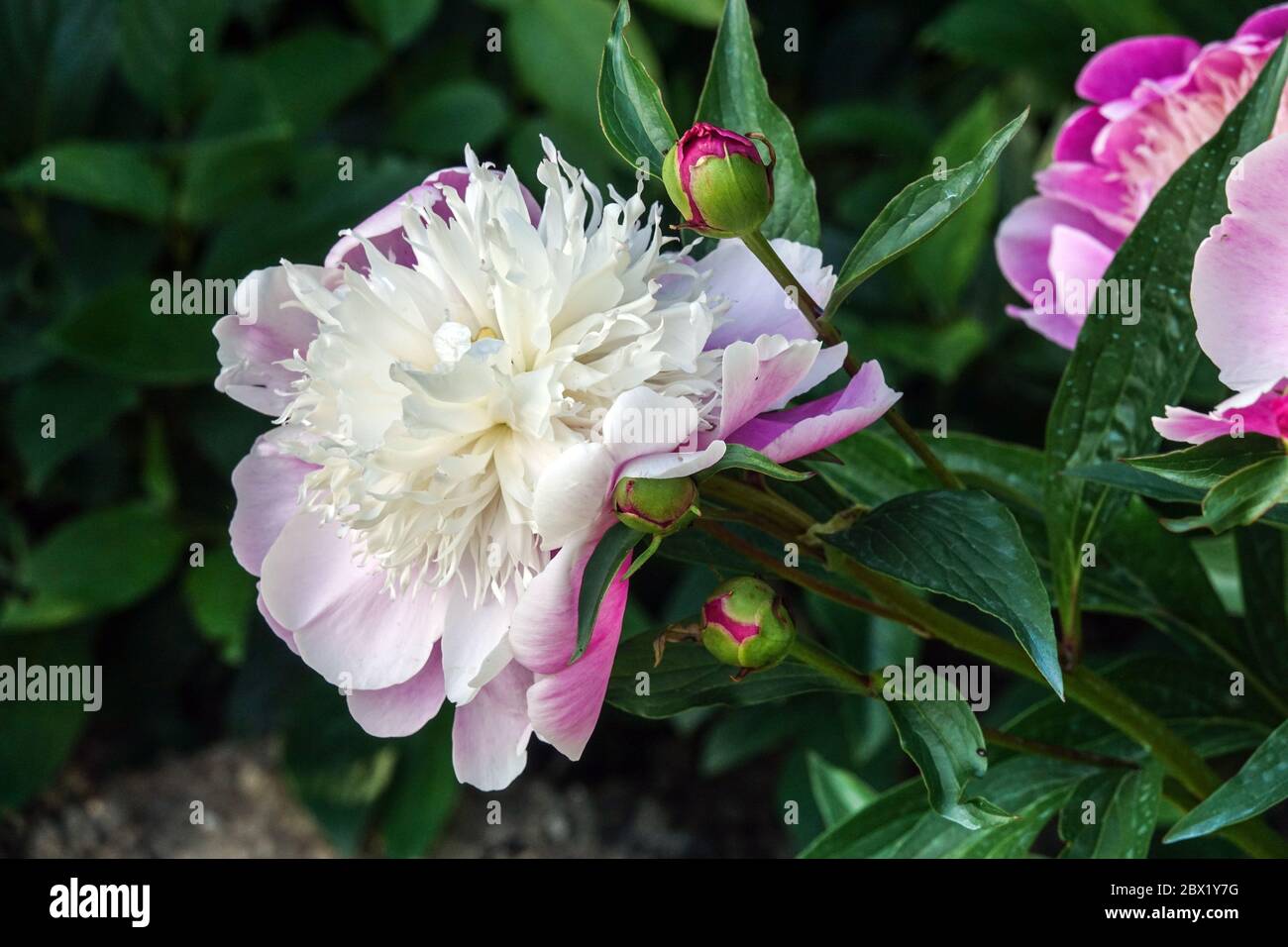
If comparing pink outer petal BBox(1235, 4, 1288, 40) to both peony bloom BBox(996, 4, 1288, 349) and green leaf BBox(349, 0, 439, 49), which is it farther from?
green leaf BBox(349, 0, 439, 49)

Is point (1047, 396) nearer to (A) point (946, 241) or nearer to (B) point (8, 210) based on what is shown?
(A) point (946, 241)

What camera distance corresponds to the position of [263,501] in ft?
1.57

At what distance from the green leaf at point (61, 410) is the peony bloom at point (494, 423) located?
2.36ft

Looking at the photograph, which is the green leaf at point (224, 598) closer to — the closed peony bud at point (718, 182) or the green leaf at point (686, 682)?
the green leaf at point (686, 682)

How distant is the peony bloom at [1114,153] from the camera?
54 cm

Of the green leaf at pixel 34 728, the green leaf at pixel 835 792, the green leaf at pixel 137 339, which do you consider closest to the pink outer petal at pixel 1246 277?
the green leaf at pixel 835 792

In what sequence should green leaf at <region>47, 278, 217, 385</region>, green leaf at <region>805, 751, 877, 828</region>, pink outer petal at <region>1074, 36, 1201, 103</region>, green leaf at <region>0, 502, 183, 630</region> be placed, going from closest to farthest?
Answer: pink outer petal at <region>1074, 36, 1201, 103</region> → green leaf at <region>805, 751, 877, 828</region> → green leaf at <region>47, 278, 217, 385</region> → green leaf at <region>0, 502, 183, 630</region>

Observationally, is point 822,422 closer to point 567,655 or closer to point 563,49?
point 567,655

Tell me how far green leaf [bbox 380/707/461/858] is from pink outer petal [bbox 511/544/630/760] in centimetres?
83

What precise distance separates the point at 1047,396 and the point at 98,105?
0.88 meters

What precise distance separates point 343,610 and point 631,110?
187 mm

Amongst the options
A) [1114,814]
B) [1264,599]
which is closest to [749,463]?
[1114,814]

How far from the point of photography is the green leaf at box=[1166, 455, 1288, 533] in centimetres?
40

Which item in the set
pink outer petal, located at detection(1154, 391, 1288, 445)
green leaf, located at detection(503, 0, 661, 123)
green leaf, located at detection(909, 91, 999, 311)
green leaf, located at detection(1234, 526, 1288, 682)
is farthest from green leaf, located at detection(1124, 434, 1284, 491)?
green leaf, located at detection(503, 0, 661, 123)
